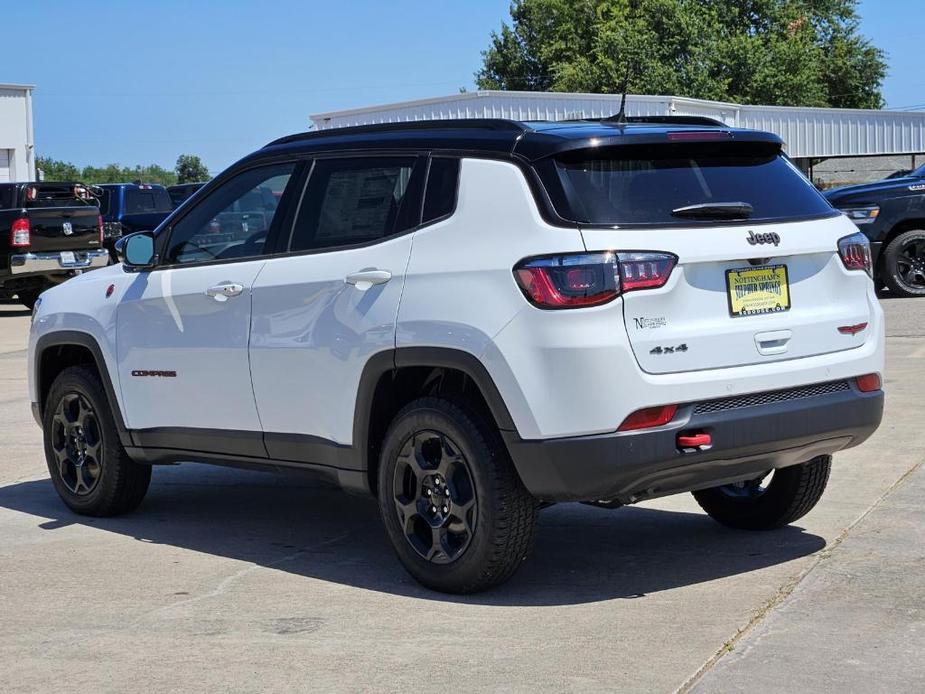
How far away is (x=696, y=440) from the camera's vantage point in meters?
5.23

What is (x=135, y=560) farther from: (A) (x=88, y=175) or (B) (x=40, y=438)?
(A) (x=88, y=175)

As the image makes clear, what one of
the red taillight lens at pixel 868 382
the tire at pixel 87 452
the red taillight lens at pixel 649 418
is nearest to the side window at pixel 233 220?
the tire at pixel 87 452

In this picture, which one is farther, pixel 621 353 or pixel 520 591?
pixel 520 591

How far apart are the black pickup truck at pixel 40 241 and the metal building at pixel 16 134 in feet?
105

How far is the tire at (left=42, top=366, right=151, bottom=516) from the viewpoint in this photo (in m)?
7.21

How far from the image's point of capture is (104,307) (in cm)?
711

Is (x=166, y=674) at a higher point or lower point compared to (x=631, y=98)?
lower

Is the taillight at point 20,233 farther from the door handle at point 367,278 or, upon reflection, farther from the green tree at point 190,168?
the green tree at point 190,168

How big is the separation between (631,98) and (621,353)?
34.2m

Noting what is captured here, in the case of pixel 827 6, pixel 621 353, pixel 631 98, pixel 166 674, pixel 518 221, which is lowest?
pixel 166 674

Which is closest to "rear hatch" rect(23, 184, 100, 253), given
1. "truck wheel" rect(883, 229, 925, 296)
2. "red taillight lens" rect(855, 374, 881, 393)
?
"truck wheel" rect(883, 229, 925, 296)

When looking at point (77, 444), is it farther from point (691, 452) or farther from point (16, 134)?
point (16, 134)

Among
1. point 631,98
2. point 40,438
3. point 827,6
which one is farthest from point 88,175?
point 40,438

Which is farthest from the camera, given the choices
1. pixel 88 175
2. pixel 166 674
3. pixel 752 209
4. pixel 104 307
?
pixel 88 175
